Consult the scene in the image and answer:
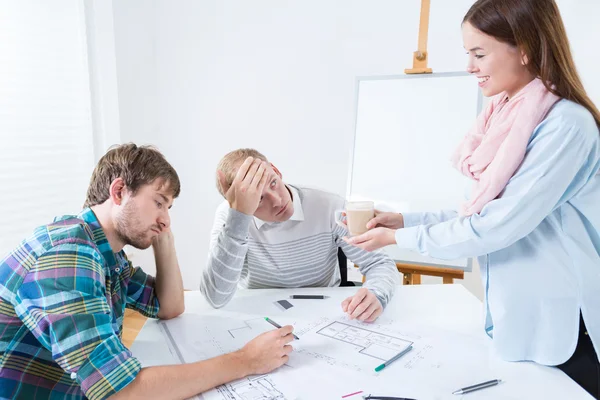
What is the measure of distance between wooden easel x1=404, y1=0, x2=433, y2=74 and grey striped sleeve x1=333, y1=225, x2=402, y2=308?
1170 millimetres

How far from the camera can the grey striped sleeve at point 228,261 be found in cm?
139

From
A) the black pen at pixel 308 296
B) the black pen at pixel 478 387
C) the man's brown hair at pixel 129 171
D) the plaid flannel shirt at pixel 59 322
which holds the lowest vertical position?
the black pen at pixel 308 296

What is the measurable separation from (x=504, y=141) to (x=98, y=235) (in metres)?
1.04

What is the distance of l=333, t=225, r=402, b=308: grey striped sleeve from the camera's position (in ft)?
4.58

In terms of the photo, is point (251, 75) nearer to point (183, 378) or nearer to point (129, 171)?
point (129, 171)

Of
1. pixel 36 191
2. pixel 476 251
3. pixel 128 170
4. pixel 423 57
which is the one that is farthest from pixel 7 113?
pixel 476 251

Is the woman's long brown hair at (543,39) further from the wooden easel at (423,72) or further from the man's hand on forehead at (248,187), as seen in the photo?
the wooden easel at (423,72)

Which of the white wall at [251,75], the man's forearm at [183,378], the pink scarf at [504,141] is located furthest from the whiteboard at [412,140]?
the man's forearm at [183,378]

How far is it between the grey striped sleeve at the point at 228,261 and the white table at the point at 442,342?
2.1 inches

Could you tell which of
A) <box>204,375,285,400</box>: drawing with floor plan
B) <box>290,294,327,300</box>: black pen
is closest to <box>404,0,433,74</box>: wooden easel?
<box>290,294,327,300</box>: black pen

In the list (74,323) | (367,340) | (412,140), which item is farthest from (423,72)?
(74,323)

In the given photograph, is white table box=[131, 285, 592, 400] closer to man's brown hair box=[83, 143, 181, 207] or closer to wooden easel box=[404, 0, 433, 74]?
man's brown hair box=[83, 143, 181, 207]

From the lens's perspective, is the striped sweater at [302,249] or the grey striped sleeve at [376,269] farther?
the striped sweater at [302,249]

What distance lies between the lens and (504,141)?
3.45ft
